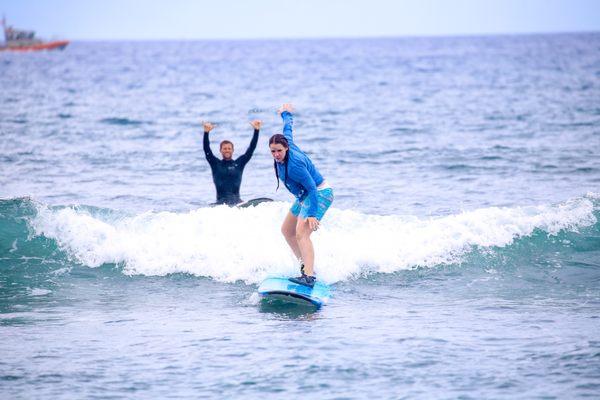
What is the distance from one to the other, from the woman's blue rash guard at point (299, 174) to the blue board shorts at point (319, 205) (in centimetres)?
7

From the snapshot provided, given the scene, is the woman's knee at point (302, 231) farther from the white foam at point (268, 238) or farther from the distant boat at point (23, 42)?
the distant boat at point (23, 42)

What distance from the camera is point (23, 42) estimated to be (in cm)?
13825

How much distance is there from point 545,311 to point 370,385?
3.19 m

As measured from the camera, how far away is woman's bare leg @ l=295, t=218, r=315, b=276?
9742 mm

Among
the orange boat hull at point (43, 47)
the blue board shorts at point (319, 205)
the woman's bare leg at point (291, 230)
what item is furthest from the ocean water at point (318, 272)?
the orange boat hull at point (43, 47)

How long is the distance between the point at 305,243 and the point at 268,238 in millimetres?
2645

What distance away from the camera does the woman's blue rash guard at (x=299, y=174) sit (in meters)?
9.31

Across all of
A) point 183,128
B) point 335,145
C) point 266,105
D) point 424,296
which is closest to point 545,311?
point 424,296

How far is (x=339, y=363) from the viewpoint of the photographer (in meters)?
7.67

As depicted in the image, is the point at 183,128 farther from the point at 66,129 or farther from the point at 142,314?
the point at 142,314

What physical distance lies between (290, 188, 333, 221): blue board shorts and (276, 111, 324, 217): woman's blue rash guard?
72mm

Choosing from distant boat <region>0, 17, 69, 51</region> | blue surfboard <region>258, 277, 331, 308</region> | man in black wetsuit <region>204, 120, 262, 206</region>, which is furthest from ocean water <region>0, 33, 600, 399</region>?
distant boat <region>0, 17, 69, 51</region>

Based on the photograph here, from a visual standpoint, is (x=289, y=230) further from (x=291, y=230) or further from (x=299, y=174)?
(x=299, y=174)

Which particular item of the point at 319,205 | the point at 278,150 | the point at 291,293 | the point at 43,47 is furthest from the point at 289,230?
the point at 43,47
